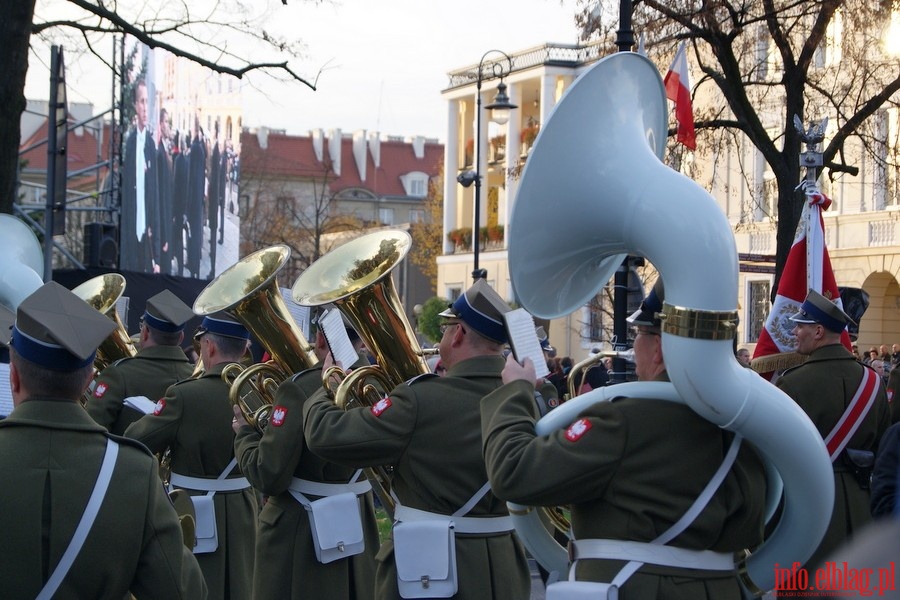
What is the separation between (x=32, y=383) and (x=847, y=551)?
2379mm

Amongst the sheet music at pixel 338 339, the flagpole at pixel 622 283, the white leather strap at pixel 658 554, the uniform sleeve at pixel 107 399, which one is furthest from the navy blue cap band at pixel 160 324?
the white leather strap at pixel 658 554

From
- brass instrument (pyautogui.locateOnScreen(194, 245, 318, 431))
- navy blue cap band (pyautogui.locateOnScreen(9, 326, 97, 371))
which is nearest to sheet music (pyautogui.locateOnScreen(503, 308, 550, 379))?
navy blue cap band (pyautogui.locateOnScreen(9, 326, 97, 371))

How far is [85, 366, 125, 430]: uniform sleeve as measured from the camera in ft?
22.8

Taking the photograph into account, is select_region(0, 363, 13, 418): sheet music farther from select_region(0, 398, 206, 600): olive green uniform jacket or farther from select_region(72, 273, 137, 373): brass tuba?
select_region(72, 273, 137, 373): brass tuba

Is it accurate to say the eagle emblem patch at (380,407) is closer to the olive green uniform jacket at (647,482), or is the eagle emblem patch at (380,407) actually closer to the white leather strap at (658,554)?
the olive green uniform jacket at (647,482)

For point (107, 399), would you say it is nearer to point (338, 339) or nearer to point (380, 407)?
point (338, 339)

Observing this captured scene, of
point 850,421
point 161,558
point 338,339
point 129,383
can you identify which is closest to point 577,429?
point 161,558

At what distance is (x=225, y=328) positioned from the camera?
648 cm

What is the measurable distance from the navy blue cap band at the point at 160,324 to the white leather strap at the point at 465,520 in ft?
9.03

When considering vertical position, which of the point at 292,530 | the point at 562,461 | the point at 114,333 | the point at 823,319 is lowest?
the point at 292,530

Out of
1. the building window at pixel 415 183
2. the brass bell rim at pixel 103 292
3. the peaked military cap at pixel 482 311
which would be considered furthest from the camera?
the building window at pixel 415 183

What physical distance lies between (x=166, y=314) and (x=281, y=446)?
6.14ft

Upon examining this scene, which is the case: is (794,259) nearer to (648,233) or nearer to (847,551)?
(648,233)

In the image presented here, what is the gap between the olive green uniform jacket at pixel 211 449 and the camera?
6.28 metres
